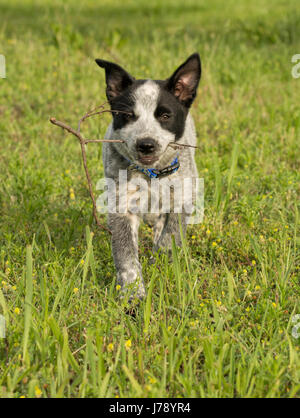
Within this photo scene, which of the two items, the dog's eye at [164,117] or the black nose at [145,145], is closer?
the black nose at [145,145]

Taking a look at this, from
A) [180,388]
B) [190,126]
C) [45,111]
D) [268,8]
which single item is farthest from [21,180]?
[268,8]

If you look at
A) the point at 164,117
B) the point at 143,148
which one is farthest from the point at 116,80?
the point at 143,148

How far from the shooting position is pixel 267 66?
7398mm

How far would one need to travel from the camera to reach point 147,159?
134 inches

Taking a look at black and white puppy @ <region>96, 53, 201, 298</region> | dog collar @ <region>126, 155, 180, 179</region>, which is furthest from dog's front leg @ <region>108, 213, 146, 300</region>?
dog collar @ <region>126, 155, 180, 179</region>

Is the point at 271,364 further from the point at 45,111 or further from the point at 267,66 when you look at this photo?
the point at 267,66

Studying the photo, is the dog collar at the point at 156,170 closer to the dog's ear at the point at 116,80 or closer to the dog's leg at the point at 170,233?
the dog's leg at the point at 170,233

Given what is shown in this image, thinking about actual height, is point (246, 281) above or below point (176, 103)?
below

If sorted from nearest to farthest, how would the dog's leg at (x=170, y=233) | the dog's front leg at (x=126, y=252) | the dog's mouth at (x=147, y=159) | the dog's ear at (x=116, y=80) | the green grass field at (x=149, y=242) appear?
1. the green grass field at (x=149, y=242)
2. the dog's front leg at (x=126, y=252)
3. the dog's mouth at (x=147, y=159)
4. the dog's ear at (x=116, y=80)
5. the dog's leg at (x=170, y=233)

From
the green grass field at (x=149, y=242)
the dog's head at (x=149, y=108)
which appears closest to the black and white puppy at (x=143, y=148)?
the dog's head at (x=149, y=108)

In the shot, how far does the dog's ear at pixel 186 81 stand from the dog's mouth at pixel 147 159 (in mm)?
509

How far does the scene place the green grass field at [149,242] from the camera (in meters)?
2.43

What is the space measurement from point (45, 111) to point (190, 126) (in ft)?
8.93

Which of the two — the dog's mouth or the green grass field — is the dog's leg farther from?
the dog's mouth
